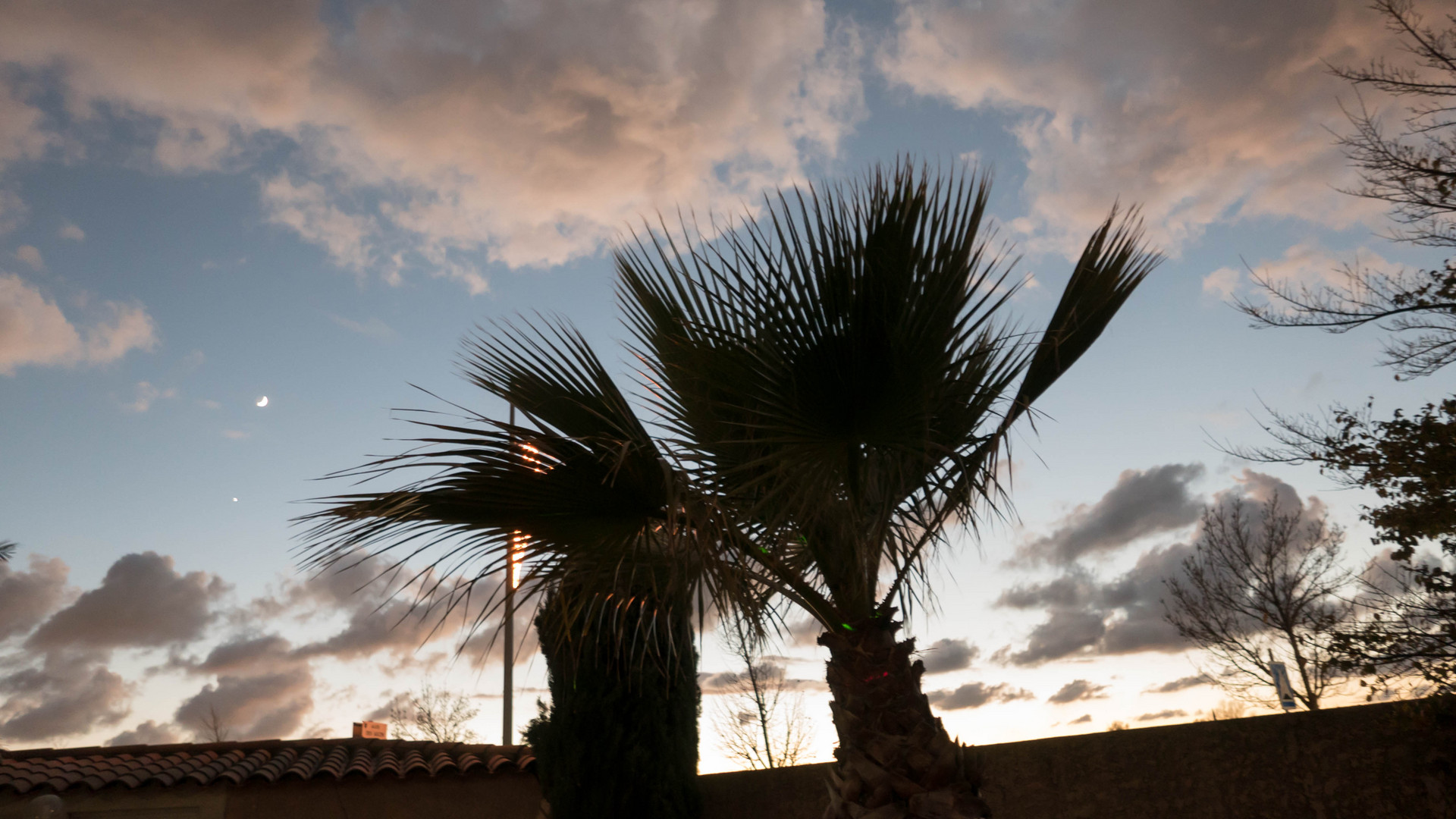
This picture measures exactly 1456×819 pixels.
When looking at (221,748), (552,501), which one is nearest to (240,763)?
(221,748)

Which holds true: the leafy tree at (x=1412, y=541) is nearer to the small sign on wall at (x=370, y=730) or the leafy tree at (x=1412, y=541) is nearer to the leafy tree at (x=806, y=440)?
the leafy tree at (x=806, y=440)

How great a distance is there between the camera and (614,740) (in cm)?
780

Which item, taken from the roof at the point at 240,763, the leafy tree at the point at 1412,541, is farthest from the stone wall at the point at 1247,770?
the roof at the point at 240,763

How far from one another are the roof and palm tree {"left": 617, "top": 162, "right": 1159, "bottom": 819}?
5.62 meters

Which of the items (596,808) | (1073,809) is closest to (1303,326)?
(1073,809)

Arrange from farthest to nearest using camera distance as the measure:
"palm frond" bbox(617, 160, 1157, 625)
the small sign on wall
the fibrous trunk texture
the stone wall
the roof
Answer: the small sign on wall
the roof
the fibrous trunk texture
the stone wall
"palm frond" bbox(617, 160, 1157, 625)

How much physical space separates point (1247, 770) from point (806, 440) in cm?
371

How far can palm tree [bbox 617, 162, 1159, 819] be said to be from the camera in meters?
3.66

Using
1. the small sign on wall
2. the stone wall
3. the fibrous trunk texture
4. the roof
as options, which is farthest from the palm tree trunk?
the small sign on wall

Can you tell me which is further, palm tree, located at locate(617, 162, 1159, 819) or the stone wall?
the stone wall

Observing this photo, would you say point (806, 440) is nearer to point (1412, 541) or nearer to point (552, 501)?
point (552, 501)

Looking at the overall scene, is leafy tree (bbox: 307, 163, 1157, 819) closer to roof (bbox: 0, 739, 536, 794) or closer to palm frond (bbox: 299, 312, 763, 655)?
palm frond (bbox: 299, 312, 763, 655)

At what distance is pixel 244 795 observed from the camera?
9164mm

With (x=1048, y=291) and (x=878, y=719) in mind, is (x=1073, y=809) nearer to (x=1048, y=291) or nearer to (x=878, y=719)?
(x=878, y=719)
